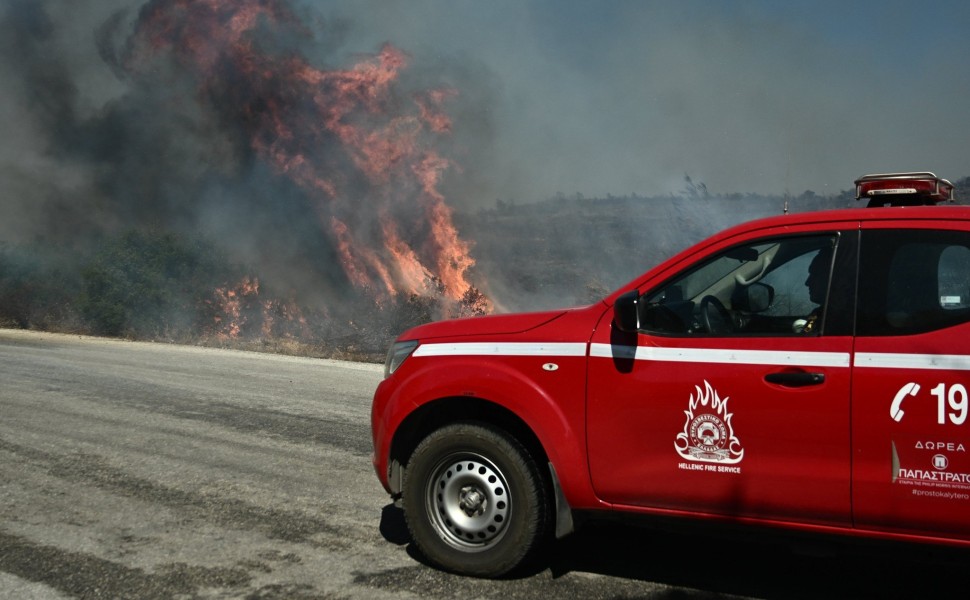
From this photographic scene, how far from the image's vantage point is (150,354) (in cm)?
1673

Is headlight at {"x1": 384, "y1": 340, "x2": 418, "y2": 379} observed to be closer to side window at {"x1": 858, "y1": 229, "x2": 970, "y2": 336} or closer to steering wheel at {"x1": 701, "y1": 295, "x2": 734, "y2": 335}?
steering wheel at {"x1": 701, "y1": 295, "x2": 734, "y2": 335}

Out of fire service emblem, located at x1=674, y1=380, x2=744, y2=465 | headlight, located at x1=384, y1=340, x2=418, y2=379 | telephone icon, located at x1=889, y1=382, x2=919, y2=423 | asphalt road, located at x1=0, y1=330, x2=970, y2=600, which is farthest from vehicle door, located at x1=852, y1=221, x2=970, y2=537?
headlight, located at x1=384, y1=340, x2=418, y2=379

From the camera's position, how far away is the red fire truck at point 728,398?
3852 mm

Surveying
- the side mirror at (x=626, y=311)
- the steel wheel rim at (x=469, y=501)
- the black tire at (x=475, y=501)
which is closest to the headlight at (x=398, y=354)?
the black tire at (x=475, y=501)

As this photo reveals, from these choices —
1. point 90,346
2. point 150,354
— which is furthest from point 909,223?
point 90,346

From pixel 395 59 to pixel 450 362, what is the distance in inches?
884

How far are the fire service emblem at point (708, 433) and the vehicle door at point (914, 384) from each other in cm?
53

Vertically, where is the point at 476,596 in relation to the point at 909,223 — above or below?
below

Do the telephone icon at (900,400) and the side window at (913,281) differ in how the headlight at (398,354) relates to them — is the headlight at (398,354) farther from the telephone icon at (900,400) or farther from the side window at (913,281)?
the telephone icon at (900,400)

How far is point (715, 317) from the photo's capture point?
437 centimetres

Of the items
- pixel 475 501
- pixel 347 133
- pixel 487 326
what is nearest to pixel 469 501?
pixel 475 501

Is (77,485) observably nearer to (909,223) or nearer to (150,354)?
(909,223)

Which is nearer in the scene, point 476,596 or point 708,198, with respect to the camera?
point 476,596

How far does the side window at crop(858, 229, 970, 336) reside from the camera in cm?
394
